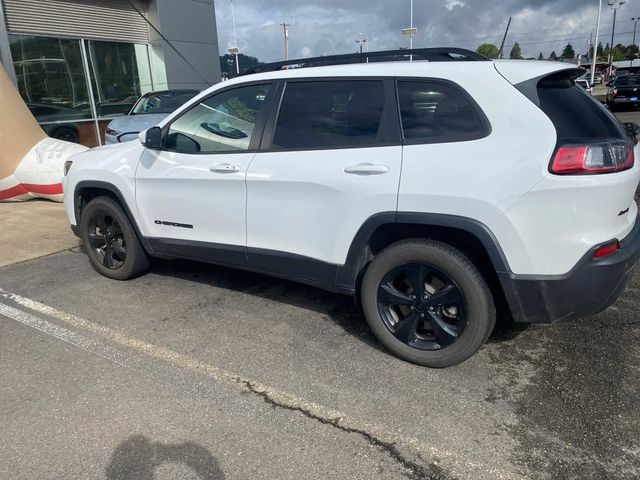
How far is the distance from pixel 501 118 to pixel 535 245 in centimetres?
70

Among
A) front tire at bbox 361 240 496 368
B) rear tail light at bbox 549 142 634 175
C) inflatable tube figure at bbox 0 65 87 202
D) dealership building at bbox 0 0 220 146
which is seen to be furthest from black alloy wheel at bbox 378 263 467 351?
dealership building at bbox 0 0 220 146

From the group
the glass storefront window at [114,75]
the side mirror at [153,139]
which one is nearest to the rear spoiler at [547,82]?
the side mirror at [153,139]

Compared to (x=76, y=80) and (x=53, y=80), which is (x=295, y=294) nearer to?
(x=53, y=80)

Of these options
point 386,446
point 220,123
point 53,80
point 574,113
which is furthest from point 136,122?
point 386,446

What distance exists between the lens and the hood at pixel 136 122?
8828 mm

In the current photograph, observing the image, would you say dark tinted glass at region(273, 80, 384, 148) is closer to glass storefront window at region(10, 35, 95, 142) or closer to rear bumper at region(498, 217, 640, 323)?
rear bumper at region(498, 217, 640, 323)

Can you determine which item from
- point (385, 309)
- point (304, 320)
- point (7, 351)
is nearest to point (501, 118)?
point (385, 309)

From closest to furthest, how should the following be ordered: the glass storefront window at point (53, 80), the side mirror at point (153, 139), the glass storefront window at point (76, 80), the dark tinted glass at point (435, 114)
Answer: the dark tinted glass at point (435, 114)
the side mirror at point (153, 139)
the glass storefront window at point (53, 80)
the glass storefront window at point (76, 80)

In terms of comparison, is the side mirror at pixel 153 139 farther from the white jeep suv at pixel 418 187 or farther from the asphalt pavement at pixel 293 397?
the asphalt pavement at pixel 293 397

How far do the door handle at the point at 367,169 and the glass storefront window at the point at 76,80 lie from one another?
10262 mm

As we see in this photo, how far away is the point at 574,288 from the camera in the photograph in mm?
2686

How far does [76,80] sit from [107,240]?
8951mm

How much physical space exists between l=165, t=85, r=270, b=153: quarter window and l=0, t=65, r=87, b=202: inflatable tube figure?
4.67m

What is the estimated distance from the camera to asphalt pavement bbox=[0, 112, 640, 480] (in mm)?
2365
